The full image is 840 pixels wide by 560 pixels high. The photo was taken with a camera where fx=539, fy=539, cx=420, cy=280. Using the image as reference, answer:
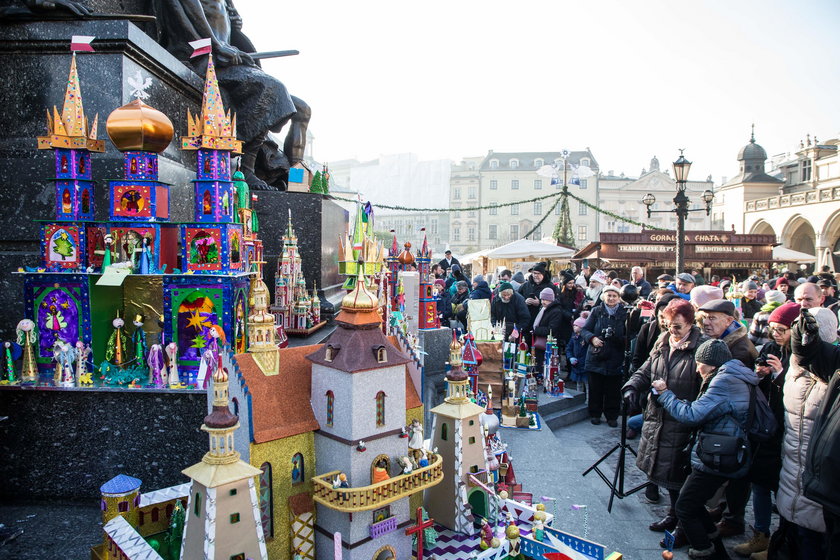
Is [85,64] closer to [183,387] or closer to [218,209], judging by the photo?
[218,209]

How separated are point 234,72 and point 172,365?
478cm

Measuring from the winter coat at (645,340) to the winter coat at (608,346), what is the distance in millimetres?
1113

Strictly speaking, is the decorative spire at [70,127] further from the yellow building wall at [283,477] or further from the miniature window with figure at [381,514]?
the miniature window with figure at [381,514]

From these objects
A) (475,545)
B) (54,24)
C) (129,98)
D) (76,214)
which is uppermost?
(54,24)

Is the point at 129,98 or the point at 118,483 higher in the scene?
the point at 129,98

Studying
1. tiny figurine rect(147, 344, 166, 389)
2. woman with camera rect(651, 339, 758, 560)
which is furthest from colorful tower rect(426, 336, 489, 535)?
tiny figurine rect(147, 344, 166, 389)

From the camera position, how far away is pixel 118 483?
10.9 ft

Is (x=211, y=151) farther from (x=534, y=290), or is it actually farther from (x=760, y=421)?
(x=534, y=290)

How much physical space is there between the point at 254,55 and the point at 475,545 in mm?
7518

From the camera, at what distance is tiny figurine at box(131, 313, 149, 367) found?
4.65 m

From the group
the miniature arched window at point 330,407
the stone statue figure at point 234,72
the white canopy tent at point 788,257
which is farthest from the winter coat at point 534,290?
the white canopy tent at point 788,257

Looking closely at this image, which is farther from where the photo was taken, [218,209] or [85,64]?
[85,64]

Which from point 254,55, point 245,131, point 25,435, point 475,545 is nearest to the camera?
point 475,545

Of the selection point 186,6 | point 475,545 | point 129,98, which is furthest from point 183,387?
point 186,6
